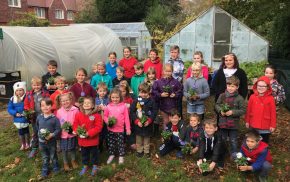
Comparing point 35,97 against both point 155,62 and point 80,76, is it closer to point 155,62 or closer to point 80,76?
point 80,76

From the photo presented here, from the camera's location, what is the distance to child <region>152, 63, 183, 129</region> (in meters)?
6.35

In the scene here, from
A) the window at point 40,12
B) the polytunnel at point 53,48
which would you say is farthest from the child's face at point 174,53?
the window at point 40,12

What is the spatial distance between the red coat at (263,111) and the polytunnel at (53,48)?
30.9 ft

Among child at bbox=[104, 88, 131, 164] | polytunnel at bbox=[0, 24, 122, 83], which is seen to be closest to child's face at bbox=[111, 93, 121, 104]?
child at bbox=[104, 88, 131, 164]

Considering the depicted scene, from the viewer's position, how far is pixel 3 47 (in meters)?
12.8

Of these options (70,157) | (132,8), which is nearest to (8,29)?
(70,157)

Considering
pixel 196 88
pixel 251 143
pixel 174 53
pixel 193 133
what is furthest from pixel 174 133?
pixel 174 53

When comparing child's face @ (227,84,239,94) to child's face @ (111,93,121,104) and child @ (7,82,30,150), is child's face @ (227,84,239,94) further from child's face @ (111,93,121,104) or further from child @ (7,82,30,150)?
child @ (7,82,30,150)

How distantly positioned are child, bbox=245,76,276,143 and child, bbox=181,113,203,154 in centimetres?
104

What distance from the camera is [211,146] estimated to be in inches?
223

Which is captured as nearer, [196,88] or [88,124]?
[88,124]

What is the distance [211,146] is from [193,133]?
43 cm

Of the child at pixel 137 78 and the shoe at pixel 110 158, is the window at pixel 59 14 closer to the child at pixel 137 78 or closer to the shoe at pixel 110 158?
the child at pixel 137 78

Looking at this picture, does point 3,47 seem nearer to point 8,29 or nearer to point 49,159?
point 8,29
